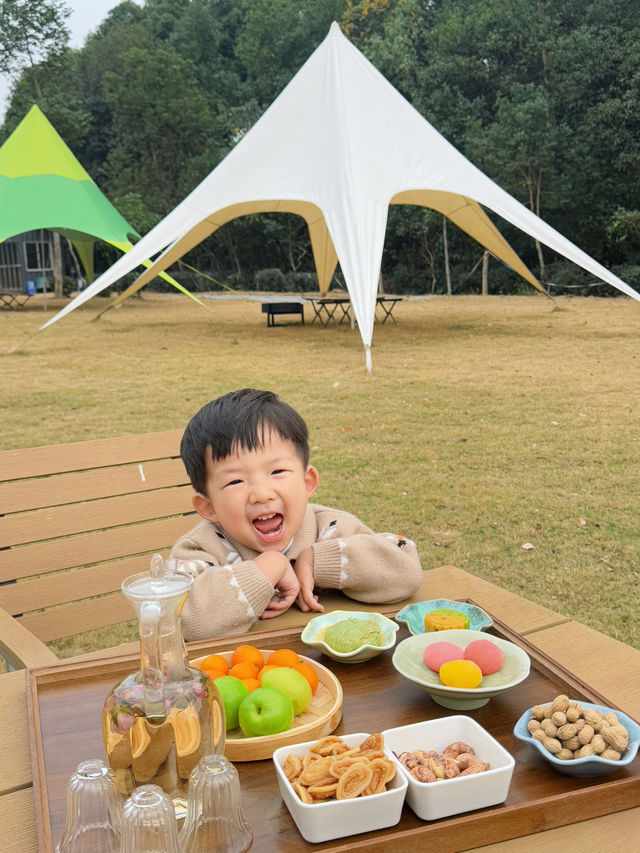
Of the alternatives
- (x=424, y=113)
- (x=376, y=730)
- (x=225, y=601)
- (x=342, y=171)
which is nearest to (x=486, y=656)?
(x=376, y=730)

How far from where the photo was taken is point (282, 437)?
65.1 inches

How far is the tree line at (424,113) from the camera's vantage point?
22.5 metres

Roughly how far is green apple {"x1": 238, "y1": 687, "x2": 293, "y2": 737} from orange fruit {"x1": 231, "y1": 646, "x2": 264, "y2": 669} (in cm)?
17

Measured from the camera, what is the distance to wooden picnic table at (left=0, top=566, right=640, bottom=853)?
0.94 m

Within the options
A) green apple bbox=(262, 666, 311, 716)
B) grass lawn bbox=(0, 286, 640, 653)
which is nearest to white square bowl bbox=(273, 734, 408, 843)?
green apple bbox=(262, 666, 311, 716)

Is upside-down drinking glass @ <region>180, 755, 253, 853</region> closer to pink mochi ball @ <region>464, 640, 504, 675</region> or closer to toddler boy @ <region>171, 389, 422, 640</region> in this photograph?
pink mochi ball @ <region>464, 640, 504, 675</region>

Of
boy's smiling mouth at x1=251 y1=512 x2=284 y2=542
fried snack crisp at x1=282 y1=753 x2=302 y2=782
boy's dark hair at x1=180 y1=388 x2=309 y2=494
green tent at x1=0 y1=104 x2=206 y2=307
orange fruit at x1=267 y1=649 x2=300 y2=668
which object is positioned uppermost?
green tent at x1=0 y1=104 x2=206 y2=307

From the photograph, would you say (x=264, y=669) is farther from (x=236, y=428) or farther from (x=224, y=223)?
(x=224, y=223)

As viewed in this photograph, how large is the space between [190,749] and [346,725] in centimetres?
32

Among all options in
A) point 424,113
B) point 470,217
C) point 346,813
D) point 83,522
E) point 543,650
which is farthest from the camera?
point 424,113

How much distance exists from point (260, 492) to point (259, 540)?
0.13 meters

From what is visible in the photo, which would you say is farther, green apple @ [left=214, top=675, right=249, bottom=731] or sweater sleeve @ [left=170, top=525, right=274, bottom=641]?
sweater sleeve @ [left=170, top=525, right=274, bottom=641]

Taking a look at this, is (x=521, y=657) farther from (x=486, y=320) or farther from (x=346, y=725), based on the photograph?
(x=486, y=320)

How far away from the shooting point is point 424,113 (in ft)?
84.4
